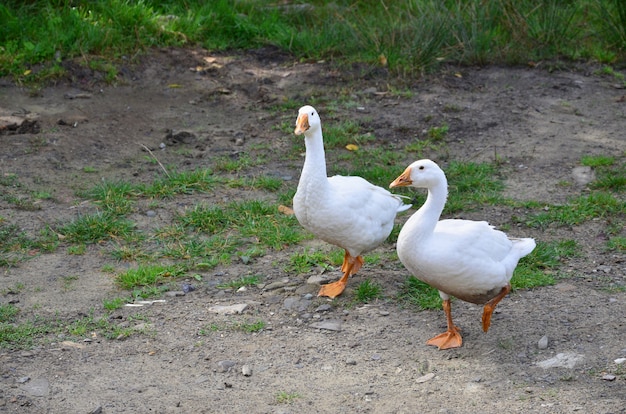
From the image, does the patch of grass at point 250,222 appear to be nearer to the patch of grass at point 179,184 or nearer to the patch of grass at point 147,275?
the patch of grass at point 179,184

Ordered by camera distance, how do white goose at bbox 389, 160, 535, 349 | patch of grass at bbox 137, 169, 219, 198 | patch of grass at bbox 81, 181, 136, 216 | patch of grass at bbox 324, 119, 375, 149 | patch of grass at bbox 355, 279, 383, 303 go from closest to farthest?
white goose at bbox 389, 160, 535, 349 → patch of grass at bbox 355, 279, 383, 303 → patch of grass at bbox 81, 181, 136, 216 → patch of grass at bbox 137, 169, 219, 198 → patch of grass at bbox 324, 119, 375, 149

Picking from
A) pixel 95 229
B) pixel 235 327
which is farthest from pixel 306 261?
pixel 95 229

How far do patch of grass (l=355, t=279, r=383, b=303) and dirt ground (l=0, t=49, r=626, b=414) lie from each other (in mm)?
74

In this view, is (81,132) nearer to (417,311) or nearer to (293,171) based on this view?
(293,171)

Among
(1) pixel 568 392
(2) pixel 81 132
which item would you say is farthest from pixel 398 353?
(2) pixel 81 132

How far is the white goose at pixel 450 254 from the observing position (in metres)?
4.71

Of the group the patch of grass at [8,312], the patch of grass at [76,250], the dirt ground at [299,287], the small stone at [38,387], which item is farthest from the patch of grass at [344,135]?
the small stone at [38,387]

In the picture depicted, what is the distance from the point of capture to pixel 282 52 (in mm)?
10164

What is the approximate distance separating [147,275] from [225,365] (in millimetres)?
1263

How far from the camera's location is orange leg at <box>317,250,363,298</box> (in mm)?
5582

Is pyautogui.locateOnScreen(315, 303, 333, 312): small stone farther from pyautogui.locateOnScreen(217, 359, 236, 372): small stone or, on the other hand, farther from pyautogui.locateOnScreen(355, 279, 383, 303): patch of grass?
pyautogui.locateOnScreen(217, 359, 236, 372): small stone

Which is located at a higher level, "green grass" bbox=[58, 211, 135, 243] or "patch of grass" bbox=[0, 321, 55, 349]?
"patch of grass" bbox=[0, 321, 55, 349]

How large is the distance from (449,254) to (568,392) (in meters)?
0.93

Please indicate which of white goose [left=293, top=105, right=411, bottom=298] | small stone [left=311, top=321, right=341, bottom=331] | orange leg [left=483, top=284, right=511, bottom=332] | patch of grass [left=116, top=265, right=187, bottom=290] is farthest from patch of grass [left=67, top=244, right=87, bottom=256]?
orange leg [left=483, top=284, right=511, bottom=332]
